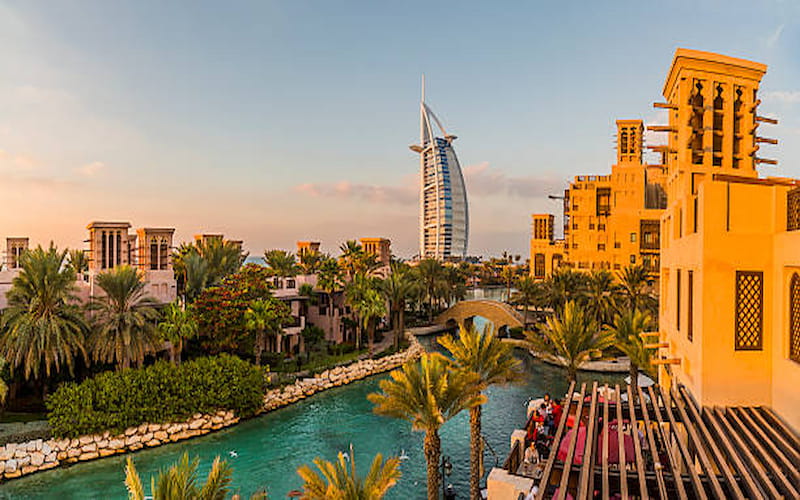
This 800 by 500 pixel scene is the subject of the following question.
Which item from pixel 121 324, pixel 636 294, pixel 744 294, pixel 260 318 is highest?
Result: pixel 744 294

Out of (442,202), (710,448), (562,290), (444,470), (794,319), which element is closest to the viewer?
(710,448)

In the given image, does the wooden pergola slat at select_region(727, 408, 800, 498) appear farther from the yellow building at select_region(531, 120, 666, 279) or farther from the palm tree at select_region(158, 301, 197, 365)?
the yellow building at select_region(531, 120, 666, 279)

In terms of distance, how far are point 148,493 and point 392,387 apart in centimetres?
1031

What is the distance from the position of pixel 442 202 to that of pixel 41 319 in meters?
137

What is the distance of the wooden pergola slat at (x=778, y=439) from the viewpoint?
7.42m

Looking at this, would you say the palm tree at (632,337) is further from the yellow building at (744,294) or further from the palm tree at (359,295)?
the palm tree at (359,295)

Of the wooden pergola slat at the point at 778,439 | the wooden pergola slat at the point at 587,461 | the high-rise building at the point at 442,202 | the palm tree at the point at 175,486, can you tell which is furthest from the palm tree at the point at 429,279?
the high-rise building at the point at 442,202

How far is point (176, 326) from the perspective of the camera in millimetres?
27359

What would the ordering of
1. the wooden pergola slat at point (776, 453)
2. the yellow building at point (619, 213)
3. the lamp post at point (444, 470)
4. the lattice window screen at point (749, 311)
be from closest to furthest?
the wooden pergola slat at point (776, 453) → the lattice window screen at point (749, 311) → the lamp post at point (444, 470) → the yellow building at point (619, 213)

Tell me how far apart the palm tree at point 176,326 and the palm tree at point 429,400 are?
16.6m

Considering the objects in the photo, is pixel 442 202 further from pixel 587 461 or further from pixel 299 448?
pixel 587 461

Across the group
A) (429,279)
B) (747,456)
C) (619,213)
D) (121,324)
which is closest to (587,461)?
(747,456)

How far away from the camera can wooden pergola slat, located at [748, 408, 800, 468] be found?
742 cm

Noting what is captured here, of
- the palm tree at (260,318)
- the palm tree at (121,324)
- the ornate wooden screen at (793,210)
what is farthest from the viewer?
the palm tree at (260,318)
